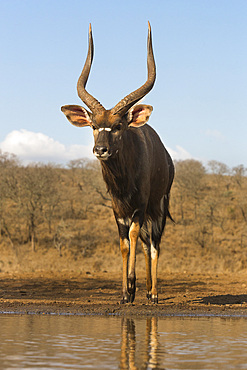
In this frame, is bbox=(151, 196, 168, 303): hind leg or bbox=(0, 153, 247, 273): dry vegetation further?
bbox=(0, 153, 247, 273): dry vegetation

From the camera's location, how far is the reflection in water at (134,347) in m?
4.55

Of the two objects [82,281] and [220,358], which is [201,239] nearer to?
[82,281]

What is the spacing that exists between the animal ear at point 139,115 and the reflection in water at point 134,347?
356 cm

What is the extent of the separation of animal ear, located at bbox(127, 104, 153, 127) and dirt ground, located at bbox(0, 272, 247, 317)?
9.91 ft

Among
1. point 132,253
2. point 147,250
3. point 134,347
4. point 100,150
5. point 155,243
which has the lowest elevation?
point 134,347

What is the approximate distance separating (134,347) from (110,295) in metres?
7.29

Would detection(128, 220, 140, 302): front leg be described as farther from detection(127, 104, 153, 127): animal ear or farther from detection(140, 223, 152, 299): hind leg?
detection(140, 223, 152, 299): hind leg

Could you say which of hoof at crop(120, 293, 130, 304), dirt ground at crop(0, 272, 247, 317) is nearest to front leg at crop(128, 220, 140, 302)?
hoof at crop(120, 293, 130, 304)

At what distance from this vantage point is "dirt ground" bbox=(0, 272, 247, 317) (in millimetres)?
9344

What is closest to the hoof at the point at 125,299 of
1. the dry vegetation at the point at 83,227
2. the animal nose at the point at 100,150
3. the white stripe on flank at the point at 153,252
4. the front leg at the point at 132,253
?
the front leg at the point at 132,253

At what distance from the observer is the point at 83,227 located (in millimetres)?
51188

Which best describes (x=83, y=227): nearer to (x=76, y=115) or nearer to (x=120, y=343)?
(x=76, y=115)

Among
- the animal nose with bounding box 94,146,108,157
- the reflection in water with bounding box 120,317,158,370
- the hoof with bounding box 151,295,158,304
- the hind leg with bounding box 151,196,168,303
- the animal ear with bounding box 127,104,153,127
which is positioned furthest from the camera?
the hind leg with bounding box 151,196,168,303

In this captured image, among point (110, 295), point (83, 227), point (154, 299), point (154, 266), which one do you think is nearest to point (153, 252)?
point (154, 266)
